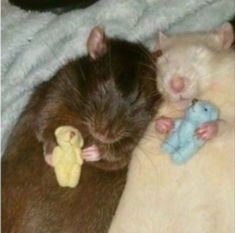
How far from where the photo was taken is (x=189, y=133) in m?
2.09

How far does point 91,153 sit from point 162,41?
1.38 feet

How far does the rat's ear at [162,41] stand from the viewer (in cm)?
233

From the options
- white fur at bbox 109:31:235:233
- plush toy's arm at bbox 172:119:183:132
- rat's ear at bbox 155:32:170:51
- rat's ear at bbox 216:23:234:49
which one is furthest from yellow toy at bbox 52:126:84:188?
rat's ear at bbox 216:23:234:49

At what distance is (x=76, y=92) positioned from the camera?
2.21 m

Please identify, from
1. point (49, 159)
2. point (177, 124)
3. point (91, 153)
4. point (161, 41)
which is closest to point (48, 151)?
point (49, 159)

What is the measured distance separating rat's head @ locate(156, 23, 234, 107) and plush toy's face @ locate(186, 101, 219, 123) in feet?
0.18

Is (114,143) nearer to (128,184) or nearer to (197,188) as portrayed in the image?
(128,184)

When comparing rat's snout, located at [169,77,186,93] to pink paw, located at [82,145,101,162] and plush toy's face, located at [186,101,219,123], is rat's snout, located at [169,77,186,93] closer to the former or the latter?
plush toy's face, located at [186,101,219,123]

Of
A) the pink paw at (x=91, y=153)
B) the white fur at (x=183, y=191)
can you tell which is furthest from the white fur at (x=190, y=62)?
the pink paw at (x=91, y=153)

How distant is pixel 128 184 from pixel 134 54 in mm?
371

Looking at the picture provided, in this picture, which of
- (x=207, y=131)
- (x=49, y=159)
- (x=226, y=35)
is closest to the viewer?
(x=207, y=131)

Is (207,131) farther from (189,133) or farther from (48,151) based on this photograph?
(48,151)

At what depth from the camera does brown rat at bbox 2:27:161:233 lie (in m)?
2.14

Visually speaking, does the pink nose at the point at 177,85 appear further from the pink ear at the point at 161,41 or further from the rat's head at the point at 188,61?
the pink ear at the point at 161,41
